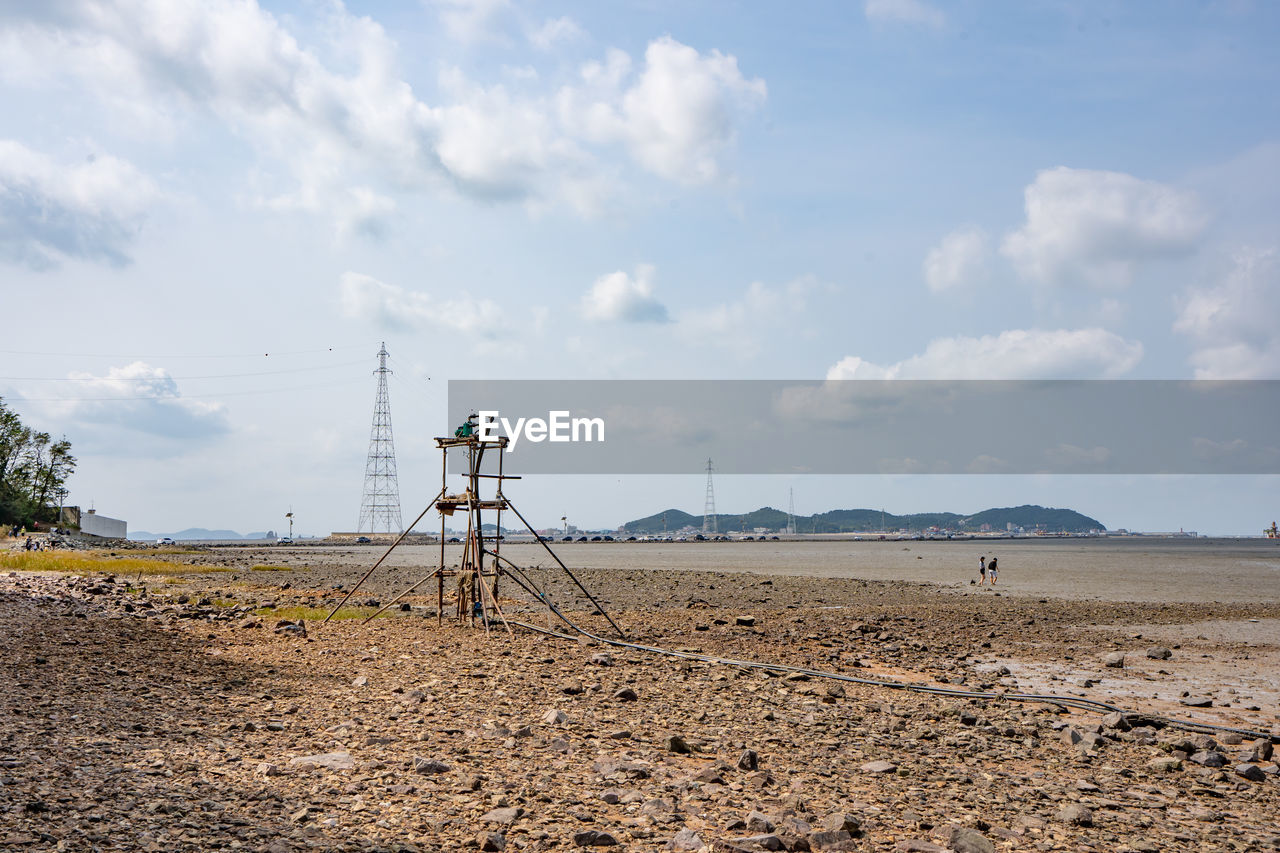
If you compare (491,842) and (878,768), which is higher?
(491,842)

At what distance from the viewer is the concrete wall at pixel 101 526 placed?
12475 cm

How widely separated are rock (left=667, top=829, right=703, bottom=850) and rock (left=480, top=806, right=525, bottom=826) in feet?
4.61

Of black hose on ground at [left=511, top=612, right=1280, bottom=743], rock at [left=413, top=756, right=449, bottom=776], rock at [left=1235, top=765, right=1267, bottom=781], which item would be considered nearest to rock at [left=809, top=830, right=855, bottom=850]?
rock at [left=413, top=756, right=449, bottom=776]

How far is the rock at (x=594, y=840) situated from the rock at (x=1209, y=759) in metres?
7.74

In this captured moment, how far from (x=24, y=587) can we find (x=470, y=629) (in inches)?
603

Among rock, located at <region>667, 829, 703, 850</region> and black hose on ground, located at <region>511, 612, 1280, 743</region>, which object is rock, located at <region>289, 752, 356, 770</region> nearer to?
rock, located at <region>667, 829, 703, 850</region>

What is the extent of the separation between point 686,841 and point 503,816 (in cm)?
165

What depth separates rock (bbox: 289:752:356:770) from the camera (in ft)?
30.7

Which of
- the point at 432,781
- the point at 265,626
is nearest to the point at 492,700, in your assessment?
the point at 432,781

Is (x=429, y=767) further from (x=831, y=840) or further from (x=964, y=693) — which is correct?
(x=964, y=693)

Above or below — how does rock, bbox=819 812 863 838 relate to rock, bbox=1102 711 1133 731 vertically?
above

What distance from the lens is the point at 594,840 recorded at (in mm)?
7535

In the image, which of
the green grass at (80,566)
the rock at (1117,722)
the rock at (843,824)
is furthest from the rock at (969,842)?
the green grass at (80,566)

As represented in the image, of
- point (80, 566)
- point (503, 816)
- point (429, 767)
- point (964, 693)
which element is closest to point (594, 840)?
point (503, 816)
